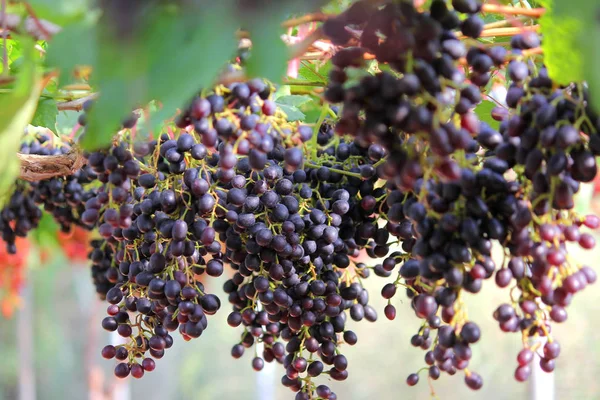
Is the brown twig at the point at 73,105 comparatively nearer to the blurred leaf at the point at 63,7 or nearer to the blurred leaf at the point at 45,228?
the blurred leaf at the point at 63,7

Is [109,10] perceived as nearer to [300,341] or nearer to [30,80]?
[30,80]

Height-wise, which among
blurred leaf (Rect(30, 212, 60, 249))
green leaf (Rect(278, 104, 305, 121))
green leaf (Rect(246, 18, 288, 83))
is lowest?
blurred leaf (Rect(30, 212, 60, 249))

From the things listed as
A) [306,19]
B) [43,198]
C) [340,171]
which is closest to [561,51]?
[306,19]

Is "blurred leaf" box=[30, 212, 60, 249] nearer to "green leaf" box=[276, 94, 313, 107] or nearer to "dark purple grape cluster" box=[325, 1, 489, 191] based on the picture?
"green leaf" box=[276, 94, 313, 107]

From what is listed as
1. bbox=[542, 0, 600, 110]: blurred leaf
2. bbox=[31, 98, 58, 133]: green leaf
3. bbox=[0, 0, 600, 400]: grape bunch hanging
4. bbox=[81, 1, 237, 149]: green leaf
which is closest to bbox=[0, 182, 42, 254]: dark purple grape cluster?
bbox=[31, 98, 58, 133]: green leaf

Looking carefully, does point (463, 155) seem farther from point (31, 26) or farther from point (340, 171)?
point (31, 26)

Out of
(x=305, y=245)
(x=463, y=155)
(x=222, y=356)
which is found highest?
(x=463, y=155)

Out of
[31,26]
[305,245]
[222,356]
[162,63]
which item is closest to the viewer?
[162,63]
